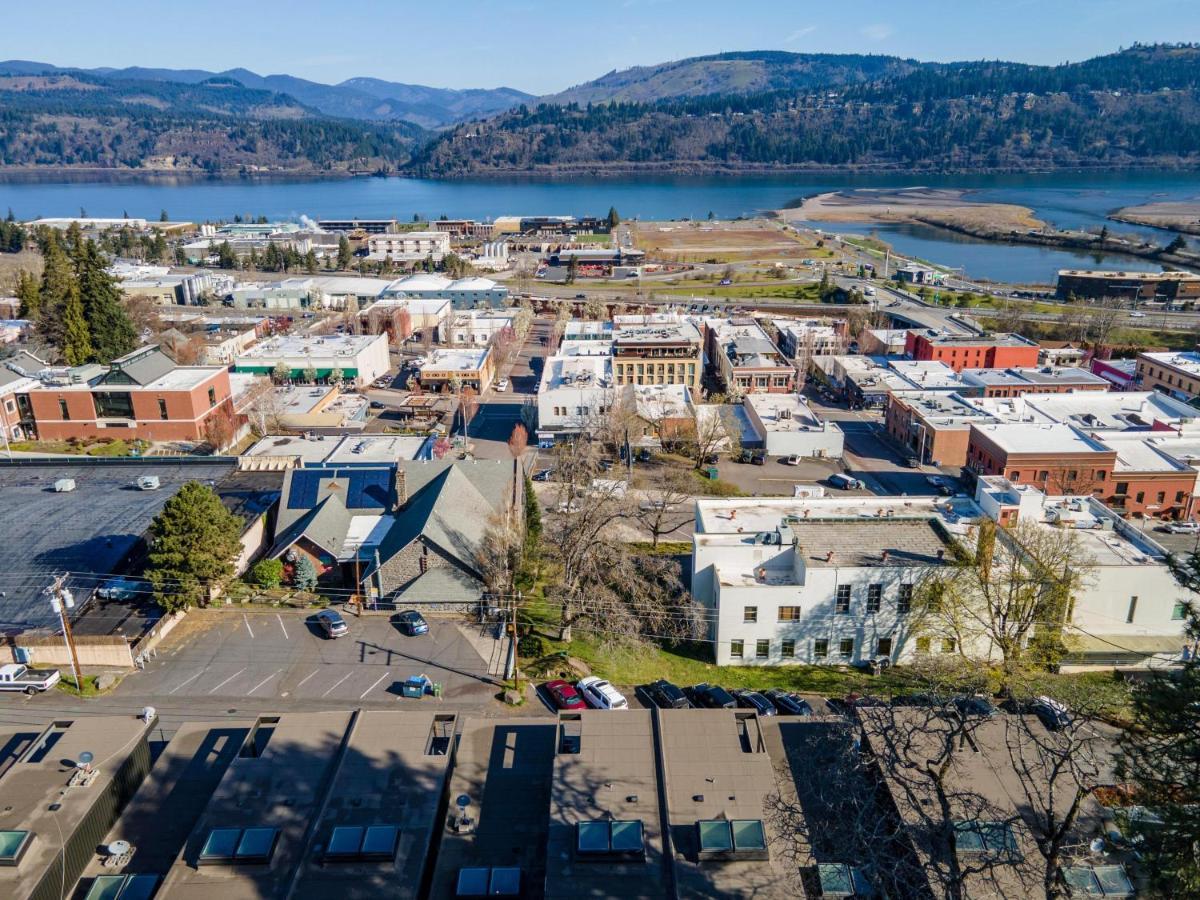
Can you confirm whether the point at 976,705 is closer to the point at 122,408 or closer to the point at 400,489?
the point at 400,489

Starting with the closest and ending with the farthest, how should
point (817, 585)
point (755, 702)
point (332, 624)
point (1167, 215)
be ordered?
point (755, 702)
point (817, 585)
point (332, 624)
point (1167, 215)

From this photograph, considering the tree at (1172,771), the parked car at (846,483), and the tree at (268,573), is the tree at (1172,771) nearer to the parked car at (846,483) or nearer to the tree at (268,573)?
the tree at (268,573)

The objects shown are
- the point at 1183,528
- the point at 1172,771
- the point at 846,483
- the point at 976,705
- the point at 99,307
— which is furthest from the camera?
the point at 99,307

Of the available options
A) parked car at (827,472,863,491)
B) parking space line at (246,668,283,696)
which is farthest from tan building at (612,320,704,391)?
parking space line at (246,668,283,696)

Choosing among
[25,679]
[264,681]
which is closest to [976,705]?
[264,681]

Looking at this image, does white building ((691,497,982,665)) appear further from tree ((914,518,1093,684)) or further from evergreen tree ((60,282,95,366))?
evergreen tree ((60,282,95,366))

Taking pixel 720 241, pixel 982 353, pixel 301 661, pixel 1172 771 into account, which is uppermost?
pixel 1172 771

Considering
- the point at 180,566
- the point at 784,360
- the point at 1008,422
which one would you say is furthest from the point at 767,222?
the point at 180,566
